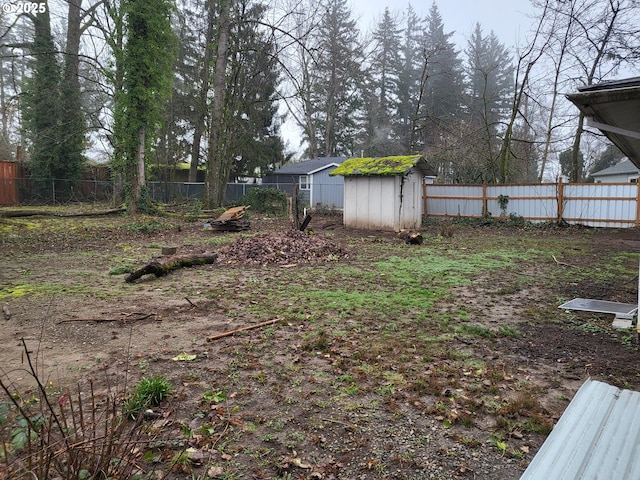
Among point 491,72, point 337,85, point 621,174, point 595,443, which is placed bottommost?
point 595,443

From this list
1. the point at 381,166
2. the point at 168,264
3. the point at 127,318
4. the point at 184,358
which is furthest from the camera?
the point at 381,166

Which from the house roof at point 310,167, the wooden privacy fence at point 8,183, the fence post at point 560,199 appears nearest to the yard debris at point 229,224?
the fence post at point 560,199

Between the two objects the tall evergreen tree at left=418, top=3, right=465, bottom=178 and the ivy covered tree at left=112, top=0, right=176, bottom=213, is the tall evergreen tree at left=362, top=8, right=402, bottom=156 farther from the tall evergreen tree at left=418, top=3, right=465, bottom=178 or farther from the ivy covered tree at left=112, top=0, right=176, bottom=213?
the ivy covered tree at left=112, top=0, right=176, bottom=213

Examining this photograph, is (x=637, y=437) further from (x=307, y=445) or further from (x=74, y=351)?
(x=74, y=351)

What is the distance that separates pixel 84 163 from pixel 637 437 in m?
25.5

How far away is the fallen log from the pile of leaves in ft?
1.31

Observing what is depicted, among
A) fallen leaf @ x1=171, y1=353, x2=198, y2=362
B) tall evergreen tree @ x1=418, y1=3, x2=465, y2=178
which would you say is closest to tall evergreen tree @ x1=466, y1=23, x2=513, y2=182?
tall evergreen tree @ x1=418, y1=3, x2=465, y2=178

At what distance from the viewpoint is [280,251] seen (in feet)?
29.7

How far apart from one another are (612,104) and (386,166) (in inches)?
430

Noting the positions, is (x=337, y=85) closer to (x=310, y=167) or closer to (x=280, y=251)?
(x=310, y=167)

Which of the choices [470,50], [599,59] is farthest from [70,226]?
[470,50]

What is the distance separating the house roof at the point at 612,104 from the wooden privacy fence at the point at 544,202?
12.3 m

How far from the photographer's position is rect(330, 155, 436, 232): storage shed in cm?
1406

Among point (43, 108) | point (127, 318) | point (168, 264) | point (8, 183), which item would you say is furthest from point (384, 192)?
point (8, 183)
